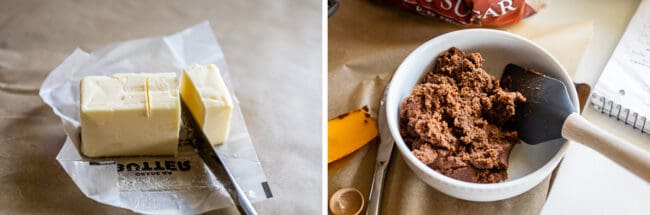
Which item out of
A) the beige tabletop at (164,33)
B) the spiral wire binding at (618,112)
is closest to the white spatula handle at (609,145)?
the spiral wire binding at (618,112)

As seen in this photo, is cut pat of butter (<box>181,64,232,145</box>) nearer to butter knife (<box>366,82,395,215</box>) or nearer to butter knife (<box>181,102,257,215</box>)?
butter knife (<box>181,102,257,215</box>)

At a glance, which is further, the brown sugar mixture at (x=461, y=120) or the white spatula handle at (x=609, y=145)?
the brown sugar mixture at (x=461, y=120)

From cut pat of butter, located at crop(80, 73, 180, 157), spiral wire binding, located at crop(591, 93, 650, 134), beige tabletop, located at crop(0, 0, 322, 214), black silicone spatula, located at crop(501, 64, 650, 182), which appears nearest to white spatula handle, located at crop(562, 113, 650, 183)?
black silicone spatula, located at crop(501, 64, 650, 182)

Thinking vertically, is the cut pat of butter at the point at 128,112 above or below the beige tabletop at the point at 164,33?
above

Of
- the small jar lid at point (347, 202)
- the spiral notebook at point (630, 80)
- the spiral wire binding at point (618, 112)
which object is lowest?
the small jar lid at point (347, 202)

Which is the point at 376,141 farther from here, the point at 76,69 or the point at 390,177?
the point at 76,69

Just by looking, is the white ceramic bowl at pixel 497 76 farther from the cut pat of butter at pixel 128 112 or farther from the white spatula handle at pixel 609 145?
the cut pat of butter at pixel 128 112

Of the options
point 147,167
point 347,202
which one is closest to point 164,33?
point 147,167
